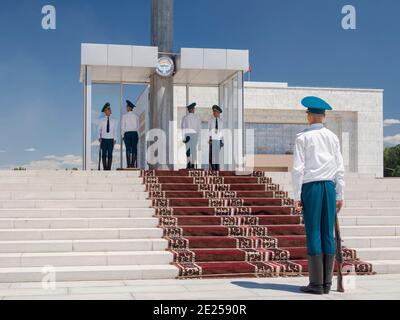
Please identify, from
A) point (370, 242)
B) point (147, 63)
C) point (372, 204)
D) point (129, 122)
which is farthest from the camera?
point (147, 63)

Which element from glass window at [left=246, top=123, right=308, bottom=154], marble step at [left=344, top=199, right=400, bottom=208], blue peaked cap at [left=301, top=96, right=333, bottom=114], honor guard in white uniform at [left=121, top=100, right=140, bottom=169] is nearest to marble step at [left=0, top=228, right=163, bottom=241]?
blue peaked cap at [left=301, top=96, right=333, bottom=114]

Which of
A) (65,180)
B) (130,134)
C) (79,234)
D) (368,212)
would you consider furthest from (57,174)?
(368,212)

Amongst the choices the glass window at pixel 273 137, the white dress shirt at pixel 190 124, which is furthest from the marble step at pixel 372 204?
the glass window at pixel 273 137

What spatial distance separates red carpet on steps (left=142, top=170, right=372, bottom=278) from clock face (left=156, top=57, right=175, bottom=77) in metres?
4.33

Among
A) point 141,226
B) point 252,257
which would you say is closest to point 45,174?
point 141,226

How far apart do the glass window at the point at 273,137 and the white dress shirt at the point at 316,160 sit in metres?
27.9

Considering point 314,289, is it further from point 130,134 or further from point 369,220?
point 130,134

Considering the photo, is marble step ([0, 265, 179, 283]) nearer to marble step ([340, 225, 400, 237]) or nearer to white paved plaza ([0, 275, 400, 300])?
white paved plaza ([0, 275, 400, 300])

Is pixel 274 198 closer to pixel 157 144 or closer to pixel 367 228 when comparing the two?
pixel 367 228

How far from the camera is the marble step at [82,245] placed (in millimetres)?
8242

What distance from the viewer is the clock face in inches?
643

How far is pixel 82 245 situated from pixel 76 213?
1.51 metres

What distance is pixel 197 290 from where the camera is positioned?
6461 millimetres
